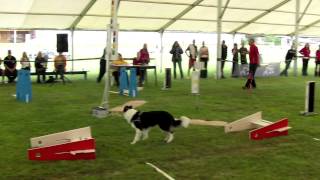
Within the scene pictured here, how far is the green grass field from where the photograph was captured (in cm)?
622

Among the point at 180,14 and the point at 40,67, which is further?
the point at 180,14

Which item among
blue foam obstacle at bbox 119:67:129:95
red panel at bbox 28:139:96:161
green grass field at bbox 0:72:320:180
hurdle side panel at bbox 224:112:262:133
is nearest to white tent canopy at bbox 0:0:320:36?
blue foam obstacle at bbox 119:67:129:95

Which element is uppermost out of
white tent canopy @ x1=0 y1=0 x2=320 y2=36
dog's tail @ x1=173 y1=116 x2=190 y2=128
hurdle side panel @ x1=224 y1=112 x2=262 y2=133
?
white tent canopy @ x1=0 y1=0 x2=320 y2=36

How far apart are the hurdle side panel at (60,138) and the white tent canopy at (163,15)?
12.7 meters

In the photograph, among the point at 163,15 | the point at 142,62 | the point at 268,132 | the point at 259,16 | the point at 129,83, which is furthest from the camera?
the point at 259,16

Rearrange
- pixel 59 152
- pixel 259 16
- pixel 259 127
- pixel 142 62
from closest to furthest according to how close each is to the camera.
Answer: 1. pixel 59 152
2. pixel 259 127
3. pixel 142 62
4. pixel 259 16

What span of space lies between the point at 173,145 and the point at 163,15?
16.3 m

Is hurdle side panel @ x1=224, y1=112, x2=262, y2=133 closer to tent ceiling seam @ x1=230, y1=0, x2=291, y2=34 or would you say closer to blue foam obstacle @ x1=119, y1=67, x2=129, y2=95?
blue foam obstacle @ x1=119, y1=67, x2=129, y2=95

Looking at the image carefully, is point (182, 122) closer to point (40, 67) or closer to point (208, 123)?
point (208, 123)

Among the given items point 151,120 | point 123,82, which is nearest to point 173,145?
point 151,120

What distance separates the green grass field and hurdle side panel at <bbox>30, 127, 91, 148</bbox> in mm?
284

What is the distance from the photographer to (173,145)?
25.5 ft

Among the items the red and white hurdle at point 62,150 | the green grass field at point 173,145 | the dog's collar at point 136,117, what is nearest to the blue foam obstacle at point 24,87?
the green grass field at point 173,145

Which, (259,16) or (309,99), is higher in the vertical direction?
(259,16)
